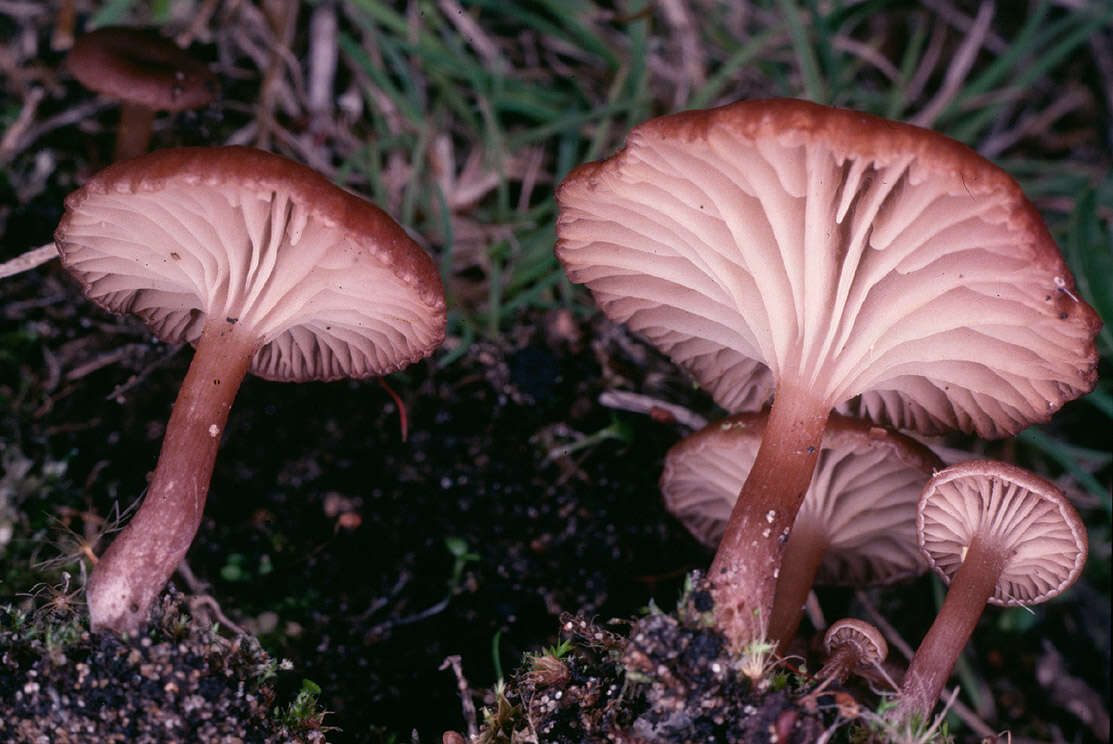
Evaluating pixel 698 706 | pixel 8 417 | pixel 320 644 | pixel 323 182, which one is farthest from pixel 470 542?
pixel 8 417

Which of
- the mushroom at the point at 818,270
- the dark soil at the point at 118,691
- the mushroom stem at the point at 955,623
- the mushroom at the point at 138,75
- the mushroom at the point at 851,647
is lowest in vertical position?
the dark soil at the point at 118,691

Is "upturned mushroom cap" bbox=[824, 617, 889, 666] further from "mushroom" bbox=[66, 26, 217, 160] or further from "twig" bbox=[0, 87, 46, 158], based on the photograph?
"twig" bbox=[0, 87, 46, 158]

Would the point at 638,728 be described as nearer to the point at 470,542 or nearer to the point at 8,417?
the point at 470,542

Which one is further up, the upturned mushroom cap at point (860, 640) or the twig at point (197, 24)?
the twig at point (197, 24)

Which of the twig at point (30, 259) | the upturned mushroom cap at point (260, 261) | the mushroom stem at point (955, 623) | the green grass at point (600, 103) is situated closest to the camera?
the upturned mushroom cap at point (260, 261)

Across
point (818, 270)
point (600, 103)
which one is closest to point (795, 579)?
point (818, 270)

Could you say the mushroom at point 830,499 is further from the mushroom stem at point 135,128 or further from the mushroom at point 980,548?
the mushroom stem at point 135,128

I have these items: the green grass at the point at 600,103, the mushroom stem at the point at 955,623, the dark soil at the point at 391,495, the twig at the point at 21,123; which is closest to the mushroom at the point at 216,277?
the dark soil at the point at 391,495

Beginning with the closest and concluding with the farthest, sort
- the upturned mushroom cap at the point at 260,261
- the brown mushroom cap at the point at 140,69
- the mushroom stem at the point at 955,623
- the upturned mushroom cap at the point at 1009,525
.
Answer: the upturned mushroom cap at the point at 260,261
the upturned mushroom cap at the point at 1009,525
the mushroom stem at the point at 955,623
the brown mushroom cap at the point at 140,69
